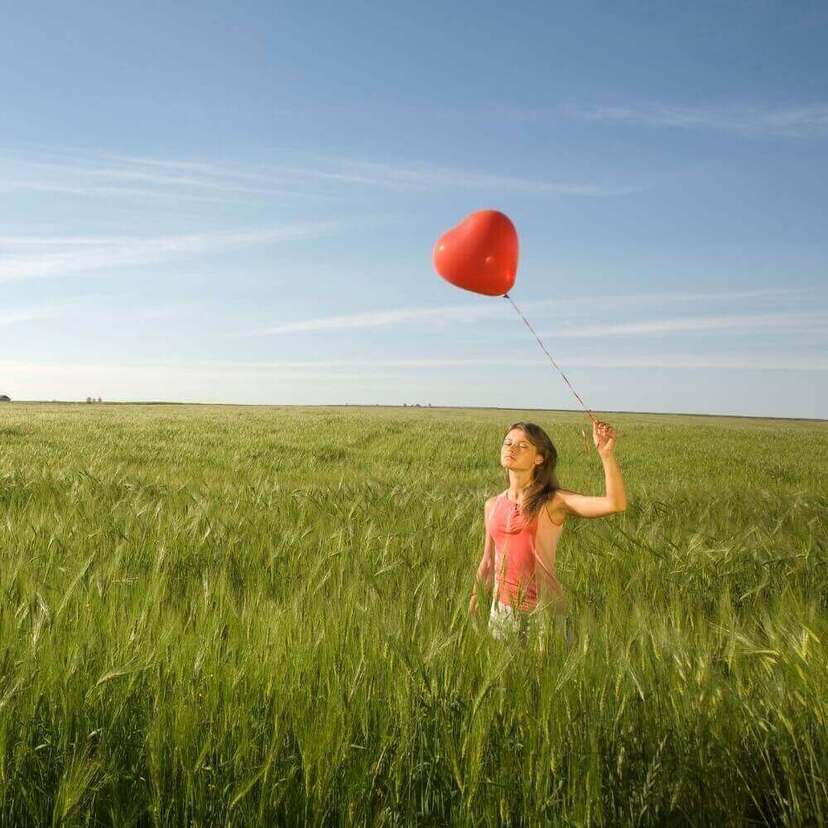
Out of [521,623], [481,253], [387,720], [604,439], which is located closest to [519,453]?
[604,439]

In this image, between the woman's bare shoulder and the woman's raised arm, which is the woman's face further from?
the woman's raised arm

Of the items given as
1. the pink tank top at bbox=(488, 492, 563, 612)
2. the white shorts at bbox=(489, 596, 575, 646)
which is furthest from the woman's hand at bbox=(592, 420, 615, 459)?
the white shorts at bbox=(489, 596, 575, 646)

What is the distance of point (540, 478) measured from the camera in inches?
118

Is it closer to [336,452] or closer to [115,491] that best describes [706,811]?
[115,491]

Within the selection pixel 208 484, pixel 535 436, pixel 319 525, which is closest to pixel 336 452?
pixel 208 484

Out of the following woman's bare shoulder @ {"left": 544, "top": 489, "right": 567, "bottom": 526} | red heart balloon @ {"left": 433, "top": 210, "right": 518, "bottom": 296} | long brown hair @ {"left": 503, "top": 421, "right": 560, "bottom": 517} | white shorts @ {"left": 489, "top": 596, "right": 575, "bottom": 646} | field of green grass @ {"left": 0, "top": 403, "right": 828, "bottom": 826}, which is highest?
red heart balloon @ {"left": 433, "top": 210, "right": 518, "bottom": 296}

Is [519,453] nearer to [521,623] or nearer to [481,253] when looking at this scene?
[521,623]

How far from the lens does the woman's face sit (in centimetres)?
294

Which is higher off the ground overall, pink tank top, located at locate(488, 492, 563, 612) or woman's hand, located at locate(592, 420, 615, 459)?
woman's hand, located at locate(592, 420, 615, 459)

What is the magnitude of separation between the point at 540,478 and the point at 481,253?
1056 millimetres

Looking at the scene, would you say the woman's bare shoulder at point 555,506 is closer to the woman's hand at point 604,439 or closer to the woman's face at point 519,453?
the woman's face at point 519,453

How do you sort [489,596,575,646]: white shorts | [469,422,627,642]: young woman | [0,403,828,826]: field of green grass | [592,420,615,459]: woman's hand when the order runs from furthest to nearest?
[469,422,627,642]: young woman → [592,420,615,459]: woman's hand → [489,596,575,646]: white shorts → [0,403,828,826]: field of green grass

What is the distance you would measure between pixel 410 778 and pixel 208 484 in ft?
19.9

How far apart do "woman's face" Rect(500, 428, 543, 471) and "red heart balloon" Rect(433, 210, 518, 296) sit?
84 cm
